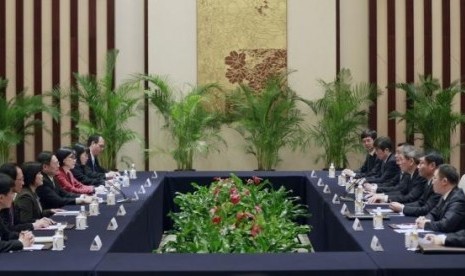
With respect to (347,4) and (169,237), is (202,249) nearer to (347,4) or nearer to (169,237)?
(169,237)

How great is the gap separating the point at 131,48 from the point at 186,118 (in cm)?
158

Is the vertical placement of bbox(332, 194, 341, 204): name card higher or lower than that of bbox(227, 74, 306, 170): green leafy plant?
lower

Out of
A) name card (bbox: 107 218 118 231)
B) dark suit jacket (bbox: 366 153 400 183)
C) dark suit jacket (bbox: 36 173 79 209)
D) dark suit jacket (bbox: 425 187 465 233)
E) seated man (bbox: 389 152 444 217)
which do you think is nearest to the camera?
dark suit jacket (bbox: 425 187 465 233)

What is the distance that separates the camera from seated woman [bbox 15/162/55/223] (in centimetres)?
573

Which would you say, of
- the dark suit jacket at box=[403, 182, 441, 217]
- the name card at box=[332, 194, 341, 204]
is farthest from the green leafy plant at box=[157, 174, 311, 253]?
the dark suit jacket at box=[403, 182, 441, 217]

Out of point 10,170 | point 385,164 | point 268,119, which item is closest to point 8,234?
point 10,170

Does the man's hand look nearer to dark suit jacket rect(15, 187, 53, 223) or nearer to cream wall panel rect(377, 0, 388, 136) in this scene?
dark suit jacket rect(15, 187, 53, 223)

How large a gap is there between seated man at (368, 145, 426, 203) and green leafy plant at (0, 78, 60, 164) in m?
5.31

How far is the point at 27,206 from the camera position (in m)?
5.77

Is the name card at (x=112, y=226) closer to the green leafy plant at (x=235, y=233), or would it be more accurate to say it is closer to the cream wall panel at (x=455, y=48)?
the green leafy plant at (x=235, y=233)

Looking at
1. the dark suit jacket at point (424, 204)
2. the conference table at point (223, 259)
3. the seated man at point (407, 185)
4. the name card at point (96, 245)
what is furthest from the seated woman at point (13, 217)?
the seated man at point (407, 185)

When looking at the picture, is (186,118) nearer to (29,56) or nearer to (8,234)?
(29,56)

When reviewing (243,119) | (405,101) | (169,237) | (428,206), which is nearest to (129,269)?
(428,206)

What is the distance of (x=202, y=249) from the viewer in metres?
4.36
